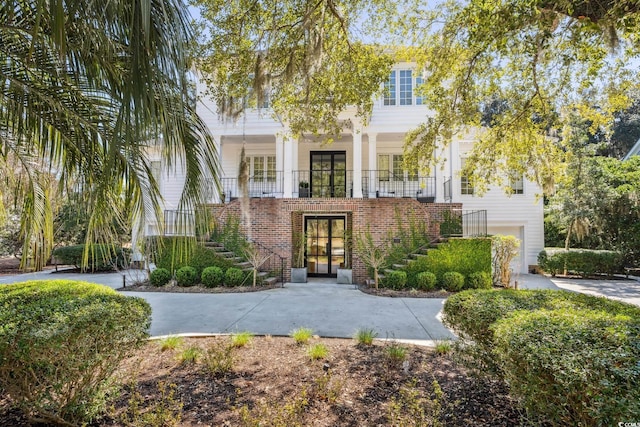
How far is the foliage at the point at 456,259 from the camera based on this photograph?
31.7ft

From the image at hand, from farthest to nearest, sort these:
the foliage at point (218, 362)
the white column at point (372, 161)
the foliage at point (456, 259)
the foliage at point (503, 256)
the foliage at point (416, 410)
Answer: the white column at point (372, 161)
the foliage at point (503, 256)
the foliage at point (456, 259)
the foliage at point (218, 362)
the foliage at point (416, 410)

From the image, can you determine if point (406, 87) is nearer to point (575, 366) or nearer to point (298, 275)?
point (298, 275)

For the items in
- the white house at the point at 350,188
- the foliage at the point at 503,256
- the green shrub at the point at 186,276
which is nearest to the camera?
the green shrub at the point at 186,276

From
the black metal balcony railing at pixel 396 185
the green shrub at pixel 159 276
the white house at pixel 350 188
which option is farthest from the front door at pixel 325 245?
the green shrub at pixel 159 276

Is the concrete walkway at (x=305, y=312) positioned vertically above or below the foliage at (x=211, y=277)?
below

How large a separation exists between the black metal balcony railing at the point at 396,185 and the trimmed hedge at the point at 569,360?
9568 millimetres

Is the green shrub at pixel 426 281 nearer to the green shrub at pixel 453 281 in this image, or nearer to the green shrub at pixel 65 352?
the green shrub at pixel 453 281

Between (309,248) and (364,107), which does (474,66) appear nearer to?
(364,107)

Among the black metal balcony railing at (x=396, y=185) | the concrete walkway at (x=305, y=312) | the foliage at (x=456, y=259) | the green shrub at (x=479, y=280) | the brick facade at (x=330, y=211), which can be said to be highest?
the black metal balcony railing at (x=396, y=185)

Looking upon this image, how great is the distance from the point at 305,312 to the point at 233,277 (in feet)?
12.2

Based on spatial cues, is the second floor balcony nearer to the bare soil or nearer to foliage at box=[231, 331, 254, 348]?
foliage at box=[231, 331, 254, 348]

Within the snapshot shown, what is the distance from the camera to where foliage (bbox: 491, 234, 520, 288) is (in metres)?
10.1

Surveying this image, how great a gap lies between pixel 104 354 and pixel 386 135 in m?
11.3

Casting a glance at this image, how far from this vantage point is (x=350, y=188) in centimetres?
1266
